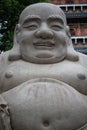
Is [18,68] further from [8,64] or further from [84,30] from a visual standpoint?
[84,30]

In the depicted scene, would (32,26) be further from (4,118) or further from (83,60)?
(4,118)

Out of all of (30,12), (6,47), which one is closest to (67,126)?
(30,12)

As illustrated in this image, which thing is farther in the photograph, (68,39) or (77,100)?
(68,39)

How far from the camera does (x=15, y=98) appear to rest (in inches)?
149

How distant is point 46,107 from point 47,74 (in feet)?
1.16

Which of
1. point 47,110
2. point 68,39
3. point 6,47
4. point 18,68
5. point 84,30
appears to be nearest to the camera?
→ point 47,110

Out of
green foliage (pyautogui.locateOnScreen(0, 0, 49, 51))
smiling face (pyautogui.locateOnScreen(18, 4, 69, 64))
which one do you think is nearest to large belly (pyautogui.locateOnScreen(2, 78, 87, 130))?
smiling face (pyautogui.locateOnScreen(18, 4, 69, 64))

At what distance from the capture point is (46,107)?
145 inches

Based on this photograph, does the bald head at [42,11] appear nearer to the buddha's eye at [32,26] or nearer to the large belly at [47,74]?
the buddha's eye at [32,26]

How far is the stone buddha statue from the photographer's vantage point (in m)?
3.68

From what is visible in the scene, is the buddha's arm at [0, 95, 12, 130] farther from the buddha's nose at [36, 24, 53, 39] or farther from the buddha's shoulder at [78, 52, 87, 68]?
the buddha's shoulder at [78, 52, 87, 68]

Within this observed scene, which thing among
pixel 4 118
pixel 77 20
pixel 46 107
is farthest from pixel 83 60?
pixel 77 20

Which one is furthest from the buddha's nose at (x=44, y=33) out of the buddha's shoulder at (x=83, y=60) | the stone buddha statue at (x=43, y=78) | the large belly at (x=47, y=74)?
the buddha's shoulder at (x=83, y=60)

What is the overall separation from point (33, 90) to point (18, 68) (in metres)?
0.30
